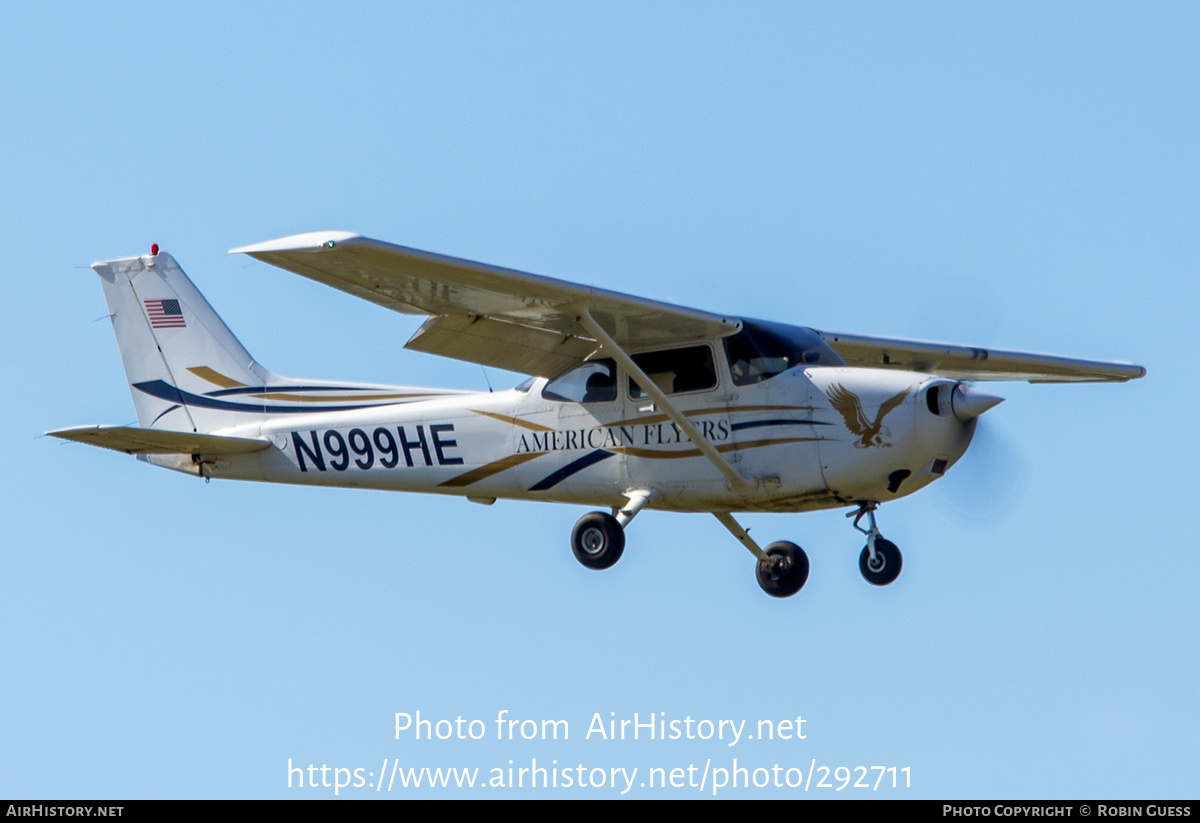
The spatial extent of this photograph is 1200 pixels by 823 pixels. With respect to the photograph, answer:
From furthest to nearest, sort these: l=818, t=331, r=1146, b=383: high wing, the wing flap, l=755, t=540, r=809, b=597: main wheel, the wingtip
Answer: l=818, t=331, r=1146, b=383: high wing → l=755, t=540, r=809, b=597: main wheel → the wing flap → the wingtip

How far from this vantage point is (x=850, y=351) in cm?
1748

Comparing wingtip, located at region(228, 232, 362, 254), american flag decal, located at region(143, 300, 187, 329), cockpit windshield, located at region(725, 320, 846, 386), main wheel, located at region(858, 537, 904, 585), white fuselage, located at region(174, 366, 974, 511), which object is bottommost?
main wheel, located at region(858, 537, 904, 585)

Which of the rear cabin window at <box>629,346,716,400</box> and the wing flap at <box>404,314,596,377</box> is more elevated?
the wing flap at <box>404,314,596,377</box>

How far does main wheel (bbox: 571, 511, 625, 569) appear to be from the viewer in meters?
15.2

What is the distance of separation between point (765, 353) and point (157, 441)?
5971 mm

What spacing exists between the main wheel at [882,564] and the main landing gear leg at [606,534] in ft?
6.42

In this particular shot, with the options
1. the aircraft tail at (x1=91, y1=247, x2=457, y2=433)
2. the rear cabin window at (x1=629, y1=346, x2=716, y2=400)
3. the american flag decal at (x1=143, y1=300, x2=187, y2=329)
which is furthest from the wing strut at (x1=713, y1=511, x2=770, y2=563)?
the american flag decal at (x1=143, y1=300, x2=187, y2=329)

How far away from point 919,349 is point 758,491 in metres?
3.44

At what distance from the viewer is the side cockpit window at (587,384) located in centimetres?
1555

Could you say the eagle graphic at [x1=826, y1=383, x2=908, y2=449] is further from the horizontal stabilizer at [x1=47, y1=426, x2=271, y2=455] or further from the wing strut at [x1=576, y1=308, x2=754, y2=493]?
the horizontal stabilizer at [x1=47, y1=426, x2=271, y2=455]

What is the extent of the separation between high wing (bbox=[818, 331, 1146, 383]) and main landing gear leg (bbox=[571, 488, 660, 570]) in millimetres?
2920

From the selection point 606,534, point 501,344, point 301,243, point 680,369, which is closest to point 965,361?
point 680,369

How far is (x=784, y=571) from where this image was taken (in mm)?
15969

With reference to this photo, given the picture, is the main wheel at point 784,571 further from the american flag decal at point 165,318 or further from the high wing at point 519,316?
the american flag decal at point 165,318
